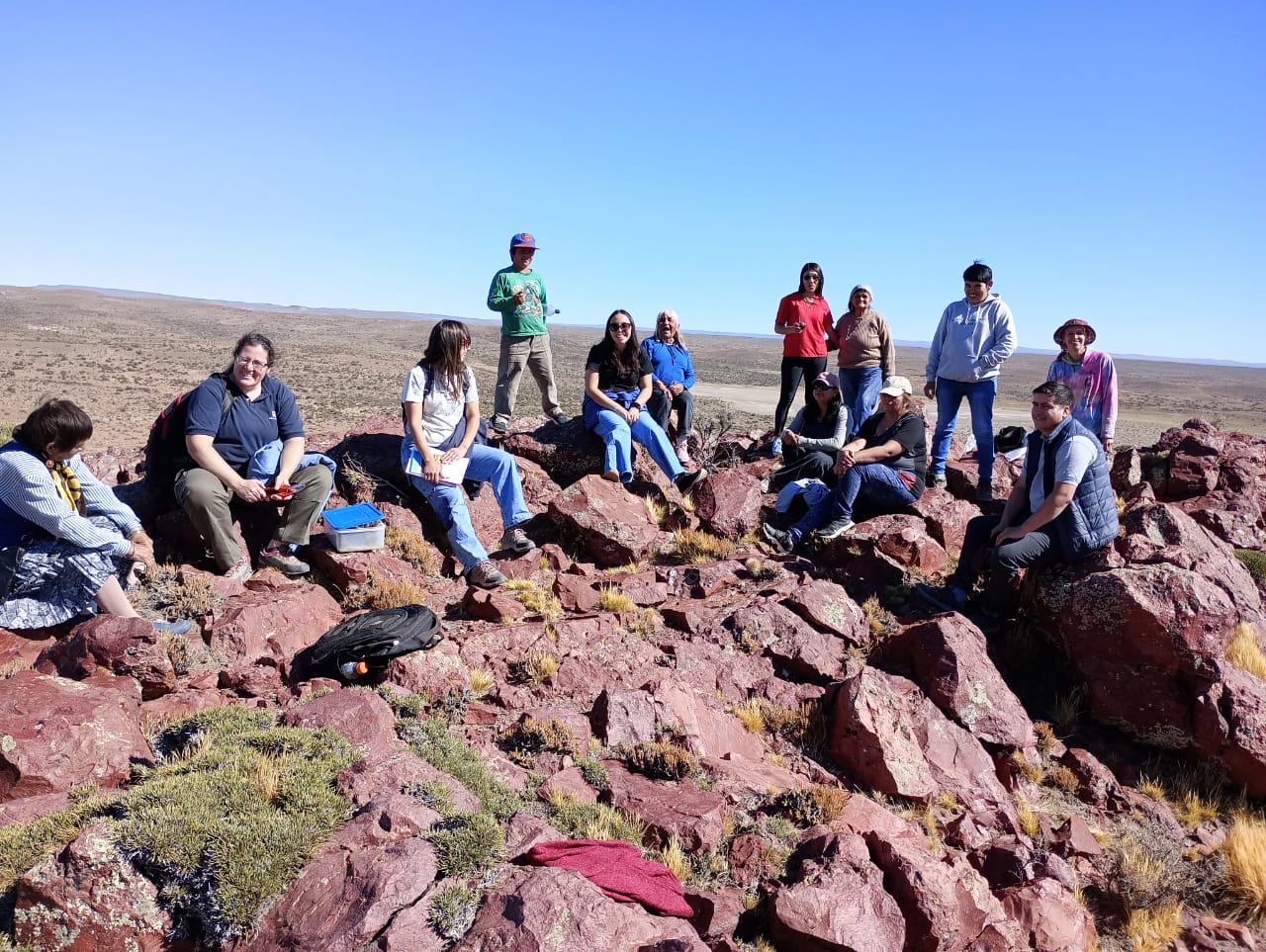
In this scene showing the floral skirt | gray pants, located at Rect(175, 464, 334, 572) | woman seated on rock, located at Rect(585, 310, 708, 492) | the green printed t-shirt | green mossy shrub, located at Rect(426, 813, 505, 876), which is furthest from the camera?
the green printed t-shirt

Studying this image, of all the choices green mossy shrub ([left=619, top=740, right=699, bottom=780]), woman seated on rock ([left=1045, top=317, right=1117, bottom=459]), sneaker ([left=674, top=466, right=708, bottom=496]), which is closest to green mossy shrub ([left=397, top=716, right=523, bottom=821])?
green mossy shrub ([left=619, top=740, right=699, bottom=780])

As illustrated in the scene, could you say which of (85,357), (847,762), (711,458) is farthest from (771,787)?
(85,357)

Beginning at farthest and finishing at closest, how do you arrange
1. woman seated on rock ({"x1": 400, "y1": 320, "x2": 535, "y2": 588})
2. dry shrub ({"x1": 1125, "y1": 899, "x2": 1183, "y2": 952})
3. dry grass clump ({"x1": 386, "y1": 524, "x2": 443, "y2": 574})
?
dry grass clump ({"x1": 386, "y1": 524, "x2": 443, "y2": 574}), woman seated on rock ({"x1": 400, "y1": 320, "x2": 535, "y2": 588}), dry shrub ({"x1": 1125, "y1": 899, "x2": 1183, "y2": 952})

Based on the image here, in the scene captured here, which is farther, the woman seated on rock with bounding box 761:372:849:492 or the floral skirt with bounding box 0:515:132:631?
the woman seated on rock with bounding box 761:372:849:492

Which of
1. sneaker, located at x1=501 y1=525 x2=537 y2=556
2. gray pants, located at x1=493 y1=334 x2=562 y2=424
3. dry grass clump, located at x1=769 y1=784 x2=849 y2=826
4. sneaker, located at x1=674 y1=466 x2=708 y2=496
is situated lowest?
dry grass clump, located at x1=769 y1=784 x2=849 y2=826

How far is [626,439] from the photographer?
8516mm

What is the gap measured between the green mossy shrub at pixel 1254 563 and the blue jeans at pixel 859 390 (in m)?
4.08

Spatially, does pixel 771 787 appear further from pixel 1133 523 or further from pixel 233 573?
pixel 1133 523

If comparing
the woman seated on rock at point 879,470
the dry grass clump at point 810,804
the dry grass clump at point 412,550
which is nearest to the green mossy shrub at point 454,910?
the dry grass clump at point 810,804

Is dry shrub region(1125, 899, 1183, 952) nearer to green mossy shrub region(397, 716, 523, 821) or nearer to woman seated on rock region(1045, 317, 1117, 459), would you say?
green mossy shrub region(397, 716, 523, 821)

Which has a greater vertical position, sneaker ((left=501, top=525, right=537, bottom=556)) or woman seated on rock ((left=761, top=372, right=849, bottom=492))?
woman seated on rock ((left=761, top=372, right=849, bottom=492))

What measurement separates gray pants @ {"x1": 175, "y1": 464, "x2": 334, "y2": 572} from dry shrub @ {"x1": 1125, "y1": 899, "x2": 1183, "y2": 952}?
6.37 metres

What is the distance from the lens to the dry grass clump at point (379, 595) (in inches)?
252

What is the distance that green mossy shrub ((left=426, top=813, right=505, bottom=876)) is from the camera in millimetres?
3373
